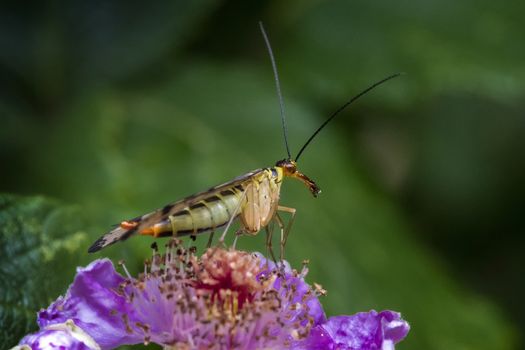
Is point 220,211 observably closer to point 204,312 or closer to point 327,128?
point 204,312

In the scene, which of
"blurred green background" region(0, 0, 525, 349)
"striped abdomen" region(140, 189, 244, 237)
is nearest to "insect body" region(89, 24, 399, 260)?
"striped abdomen" region(140, 189, 244, 237)

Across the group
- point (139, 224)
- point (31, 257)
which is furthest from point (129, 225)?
point (31, 257)

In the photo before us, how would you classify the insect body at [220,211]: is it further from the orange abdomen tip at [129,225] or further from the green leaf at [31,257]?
the green leaf at [31,257]

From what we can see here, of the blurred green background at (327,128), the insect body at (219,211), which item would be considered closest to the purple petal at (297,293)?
the insect body at (219,211)

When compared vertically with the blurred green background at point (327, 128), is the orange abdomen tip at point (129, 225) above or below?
below

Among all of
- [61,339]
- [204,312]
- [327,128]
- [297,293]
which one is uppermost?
[327,128]

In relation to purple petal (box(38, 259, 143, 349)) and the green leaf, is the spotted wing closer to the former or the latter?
purple petal (box(38, 259, 143, 349))
